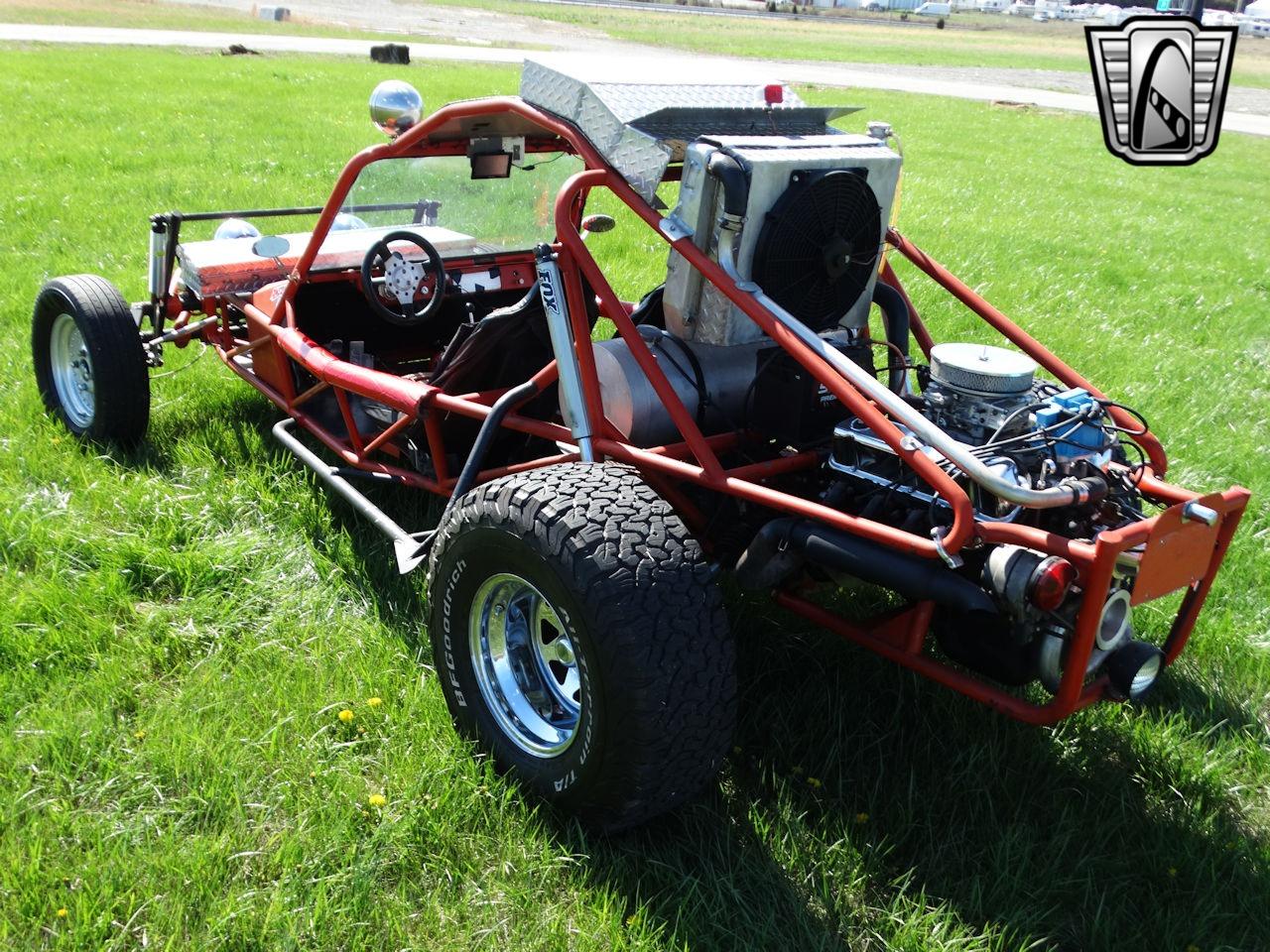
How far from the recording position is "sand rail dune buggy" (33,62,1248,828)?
2.65m

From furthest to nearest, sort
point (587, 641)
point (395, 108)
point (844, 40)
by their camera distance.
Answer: point (844, 40) → point (395, 108) → point (587, 641)

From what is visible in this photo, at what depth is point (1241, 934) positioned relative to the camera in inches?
108

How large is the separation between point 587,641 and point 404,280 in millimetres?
2459

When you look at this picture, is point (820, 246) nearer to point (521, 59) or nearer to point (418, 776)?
point (418, 776)

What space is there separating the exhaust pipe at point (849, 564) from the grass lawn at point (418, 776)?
645 millimetres

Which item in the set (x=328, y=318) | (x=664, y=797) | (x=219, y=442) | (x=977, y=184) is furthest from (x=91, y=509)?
(x=977, y=184)

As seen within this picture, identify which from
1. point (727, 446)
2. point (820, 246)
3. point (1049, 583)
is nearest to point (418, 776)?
point (727, 446)

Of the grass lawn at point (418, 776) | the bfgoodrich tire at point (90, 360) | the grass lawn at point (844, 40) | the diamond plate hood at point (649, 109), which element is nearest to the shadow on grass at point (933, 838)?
the grass lawn at point (418, 776)

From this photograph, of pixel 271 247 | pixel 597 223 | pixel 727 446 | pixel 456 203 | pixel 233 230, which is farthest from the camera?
pixel 233 230

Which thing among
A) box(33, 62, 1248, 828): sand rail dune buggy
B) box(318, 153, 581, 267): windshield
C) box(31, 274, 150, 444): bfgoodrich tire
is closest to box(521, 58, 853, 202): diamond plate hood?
box(33, 62, 1248, 828): sand rail dune buggy

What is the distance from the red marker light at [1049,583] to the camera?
8.09 ft

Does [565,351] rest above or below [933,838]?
above

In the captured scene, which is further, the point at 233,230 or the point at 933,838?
the point at 233,230

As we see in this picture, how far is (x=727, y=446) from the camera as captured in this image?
340 cm
